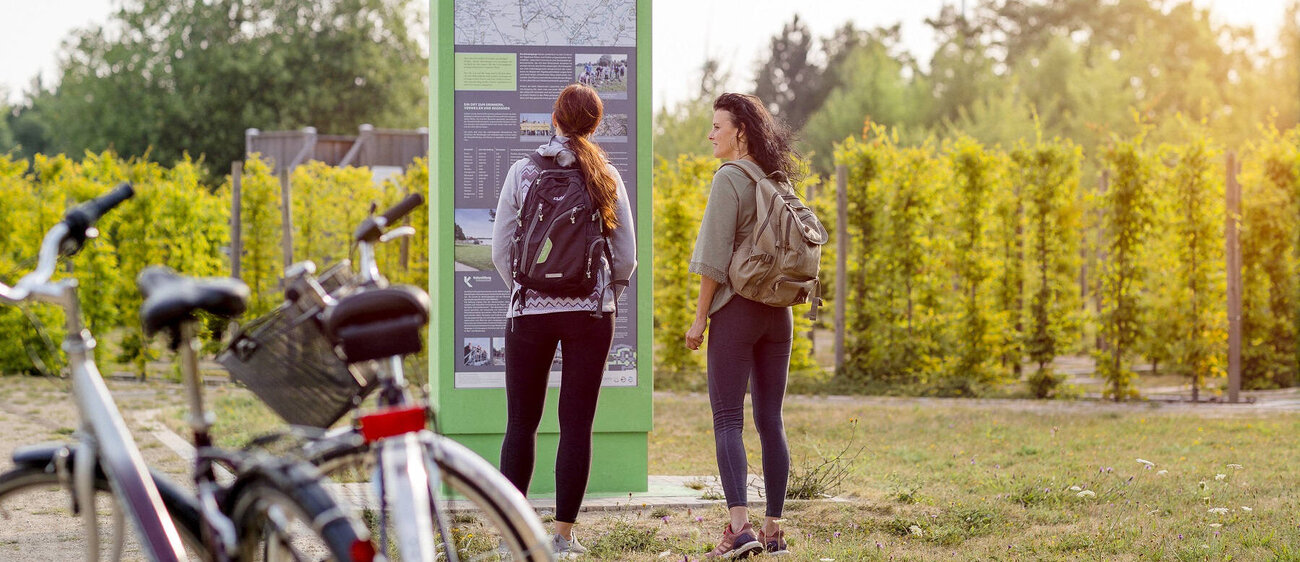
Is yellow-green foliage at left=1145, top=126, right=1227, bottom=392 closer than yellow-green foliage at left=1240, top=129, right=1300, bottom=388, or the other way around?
yellow-green foliage at left=1145, top=126, right=1227, bottom=392

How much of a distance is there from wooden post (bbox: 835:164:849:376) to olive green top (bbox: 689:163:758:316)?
767 centimetres

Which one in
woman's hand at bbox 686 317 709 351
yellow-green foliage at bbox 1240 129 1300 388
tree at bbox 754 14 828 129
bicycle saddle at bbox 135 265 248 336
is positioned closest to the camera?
bicycle saddle at bbox 135 265 248 336

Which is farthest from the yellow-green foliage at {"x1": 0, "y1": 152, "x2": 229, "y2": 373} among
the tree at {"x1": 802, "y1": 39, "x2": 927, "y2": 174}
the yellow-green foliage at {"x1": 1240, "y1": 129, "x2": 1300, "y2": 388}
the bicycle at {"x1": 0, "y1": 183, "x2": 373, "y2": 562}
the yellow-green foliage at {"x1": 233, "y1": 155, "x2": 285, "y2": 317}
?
the tree at {"x1": 802, "y1": 39, "x2": 927, "y2": 174}

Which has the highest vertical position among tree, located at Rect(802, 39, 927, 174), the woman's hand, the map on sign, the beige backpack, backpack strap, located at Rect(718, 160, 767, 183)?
tree, located at Rect(802, 39, 927, 174)

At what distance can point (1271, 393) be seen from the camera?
11.7 m

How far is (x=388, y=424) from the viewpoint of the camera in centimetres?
257

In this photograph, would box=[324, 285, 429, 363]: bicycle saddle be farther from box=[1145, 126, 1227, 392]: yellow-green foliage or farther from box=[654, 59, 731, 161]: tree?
box=[654, 59, 731, 161]: tree

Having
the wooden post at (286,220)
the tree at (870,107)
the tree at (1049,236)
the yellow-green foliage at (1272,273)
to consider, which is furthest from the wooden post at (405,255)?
the tree at (870,107)

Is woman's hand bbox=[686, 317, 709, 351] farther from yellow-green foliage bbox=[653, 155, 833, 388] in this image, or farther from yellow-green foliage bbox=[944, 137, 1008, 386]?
yellow-green foliage bbox=[653, 155, 833, 388]

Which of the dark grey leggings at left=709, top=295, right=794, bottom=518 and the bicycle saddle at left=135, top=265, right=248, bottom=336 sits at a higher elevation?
the bicycle saddle at left=135, top=265, right=248, bottom=336

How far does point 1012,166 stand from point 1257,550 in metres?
7.78

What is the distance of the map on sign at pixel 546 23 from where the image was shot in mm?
6172

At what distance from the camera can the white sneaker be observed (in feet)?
16.5

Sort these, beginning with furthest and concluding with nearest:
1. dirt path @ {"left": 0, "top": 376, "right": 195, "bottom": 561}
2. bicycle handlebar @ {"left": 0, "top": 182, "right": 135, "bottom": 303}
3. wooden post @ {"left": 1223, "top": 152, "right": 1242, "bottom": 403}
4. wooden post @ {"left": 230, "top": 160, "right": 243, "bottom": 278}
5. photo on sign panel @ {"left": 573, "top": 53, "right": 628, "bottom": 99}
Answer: wooden post @ {"left": 230, "top": 160, "right": 243, "bottom": 278} → wooden post @ {"left": 1223, "top": 152, "right": 1242, "bottom": 403} → photo on sign panel @ {"left": 573, "top": 53, "right": 628, "bottom": 99} → dirt path @ {"left": 0, "top": 376, "right": 195, "bottom": 561} → bicycle handlebar @ {"left": 0, "top": 182, "right": 135, "bottom": 303}
